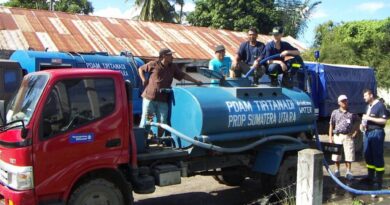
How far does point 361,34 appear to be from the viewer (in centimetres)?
3275

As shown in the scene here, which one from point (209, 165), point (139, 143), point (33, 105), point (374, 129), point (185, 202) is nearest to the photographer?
point (33, 105)

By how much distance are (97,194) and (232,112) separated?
2.31m

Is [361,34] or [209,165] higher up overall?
[361,34]

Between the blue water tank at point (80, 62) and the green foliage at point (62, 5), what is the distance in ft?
104

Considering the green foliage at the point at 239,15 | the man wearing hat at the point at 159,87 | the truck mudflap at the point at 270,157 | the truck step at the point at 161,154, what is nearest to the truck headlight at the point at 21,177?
the truck step at the point at 161,154

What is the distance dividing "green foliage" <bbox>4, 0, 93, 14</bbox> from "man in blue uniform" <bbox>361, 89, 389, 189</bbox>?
121ft

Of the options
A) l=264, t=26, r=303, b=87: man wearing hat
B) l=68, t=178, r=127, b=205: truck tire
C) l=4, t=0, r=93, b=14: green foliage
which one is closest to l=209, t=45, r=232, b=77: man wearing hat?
l=264, t=26, r=303, b=87: man wearing hat

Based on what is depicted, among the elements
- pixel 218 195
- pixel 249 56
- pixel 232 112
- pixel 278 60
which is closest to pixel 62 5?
pixel 249 56

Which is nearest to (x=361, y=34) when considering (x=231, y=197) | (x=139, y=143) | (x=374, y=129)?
(x=374, y=129)

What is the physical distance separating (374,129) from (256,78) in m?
2.75

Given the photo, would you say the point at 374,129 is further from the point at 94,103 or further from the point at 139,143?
the point at 94,103

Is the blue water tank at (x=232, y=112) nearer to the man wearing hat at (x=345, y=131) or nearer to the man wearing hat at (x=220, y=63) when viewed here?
the man wearing hat at (x=220, y=63)

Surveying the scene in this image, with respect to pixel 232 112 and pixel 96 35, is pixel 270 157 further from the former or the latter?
pixel 96 35

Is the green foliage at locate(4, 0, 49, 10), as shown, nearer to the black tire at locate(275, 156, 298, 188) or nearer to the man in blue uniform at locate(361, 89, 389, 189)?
the man in blue uniform at locate(361, 89, 389, 189)
